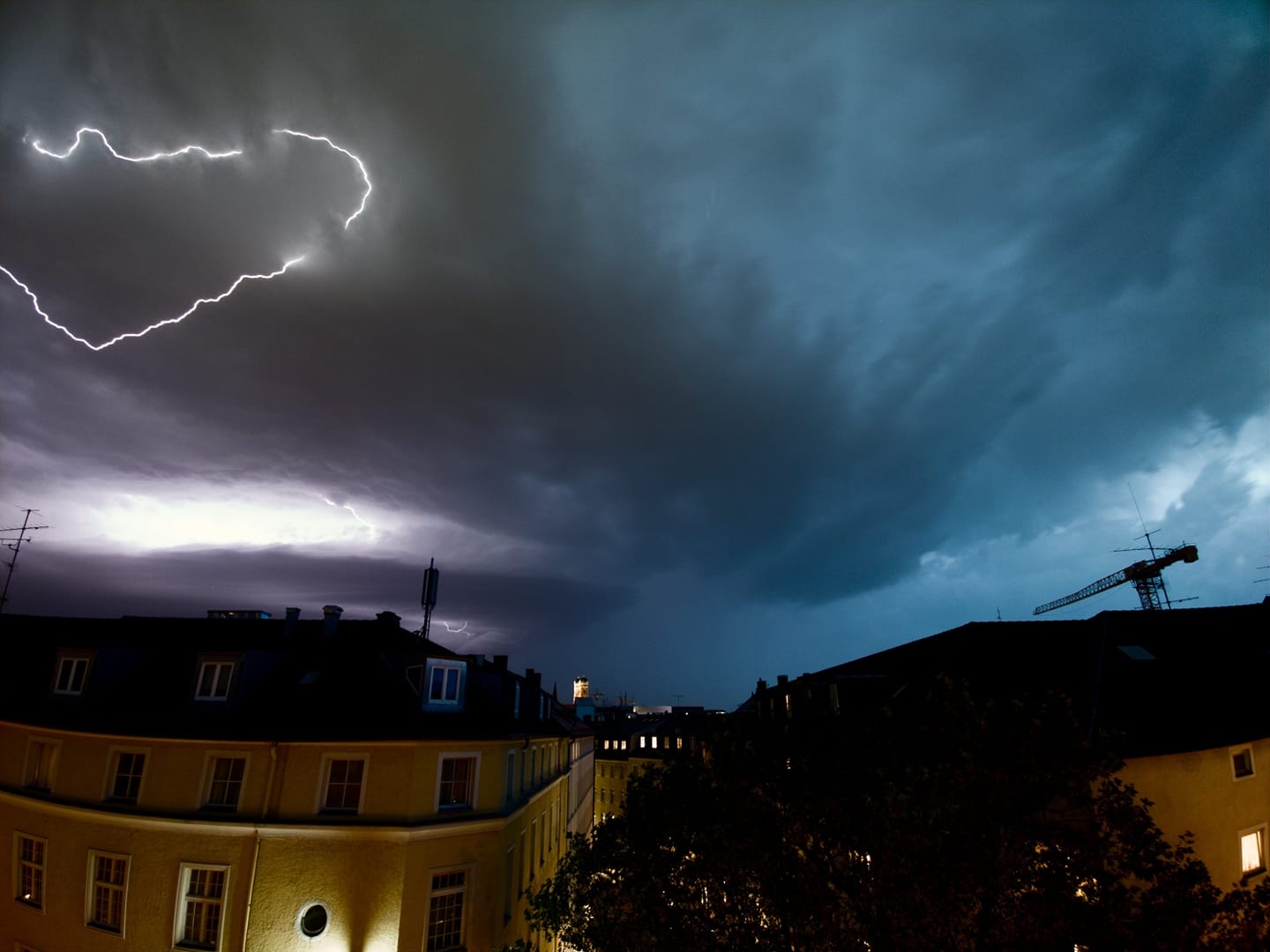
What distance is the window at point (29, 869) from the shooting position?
2225 cm

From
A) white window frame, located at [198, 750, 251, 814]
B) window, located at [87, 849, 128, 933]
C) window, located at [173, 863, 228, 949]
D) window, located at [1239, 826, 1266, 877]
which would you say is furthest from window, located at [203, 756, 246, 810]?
window, located at [1239, 826, 1266, 877]

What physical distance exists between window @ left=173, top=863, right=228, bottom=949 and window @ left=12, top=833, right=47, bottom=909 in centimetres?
834

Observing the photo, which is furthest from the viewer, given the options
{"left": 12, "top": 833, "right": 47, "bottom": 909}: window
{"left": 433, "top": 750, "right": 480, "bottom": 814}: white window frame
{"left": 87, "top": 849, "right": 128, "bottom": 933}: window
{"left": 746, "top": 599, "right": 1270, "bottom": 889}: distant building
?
{"left": 12, "top": 833, "right": 47, "bottom": 909}: window

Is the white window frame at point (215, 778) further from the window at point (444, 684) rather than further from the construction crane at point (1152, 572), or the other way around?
the construction crane at point (1152, 572)

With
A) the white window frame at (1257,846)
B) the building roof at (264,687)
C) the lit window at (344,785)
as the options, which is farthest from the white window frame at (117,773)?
the white window frame at (1257,846)

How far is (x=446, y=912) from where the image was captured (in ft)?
65.3

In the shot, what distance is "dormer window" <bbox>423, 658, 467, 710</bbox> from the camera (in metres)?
22.4

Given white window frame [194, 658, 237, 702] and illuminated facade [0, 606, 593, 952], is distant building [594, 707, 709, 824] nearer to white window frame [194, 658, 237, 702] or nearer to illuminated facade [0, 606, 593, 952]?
illuminated facade [0, 606, 593, 952]

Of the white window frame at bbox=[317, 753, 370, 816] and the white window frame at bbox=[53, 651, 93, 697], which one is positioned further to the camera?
the white window frame at bbox=[53, 651, 93, 697]

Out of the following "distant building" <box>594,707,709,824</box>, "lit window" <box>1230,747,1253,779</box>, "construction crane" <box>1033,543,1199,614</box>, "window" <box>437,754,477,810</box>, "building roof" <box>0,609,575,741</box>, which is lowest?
"distant building" <box>594,707,709,824</box>

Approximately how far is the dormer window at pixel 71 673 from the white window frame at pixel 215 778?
28.6ft

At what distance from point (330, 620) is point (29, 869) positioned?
14.4 meters

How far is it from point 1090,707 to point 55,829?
40.3 meters

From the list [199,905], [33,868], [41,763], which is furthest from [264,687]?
[33,868]
